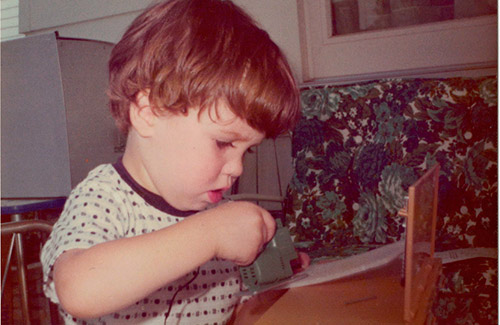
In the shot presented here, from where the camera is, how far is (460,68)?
6.44 ft

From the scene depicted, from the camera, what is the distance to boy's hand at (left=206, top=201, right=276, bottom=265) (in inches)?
21.4

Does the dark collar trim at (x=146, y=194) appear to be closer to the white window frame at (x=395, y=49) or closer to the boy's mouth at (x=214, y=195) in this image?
the boy's mouth at (x=214, y=195)

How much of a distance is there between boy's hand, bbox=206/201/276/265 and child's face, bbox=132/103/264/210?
0.12 m

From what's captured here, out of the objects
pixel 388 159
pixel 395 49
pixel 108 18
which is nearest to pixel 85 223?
pixel 388 159

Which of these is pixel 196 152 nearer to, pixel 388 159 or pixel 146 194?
pixel 146 194

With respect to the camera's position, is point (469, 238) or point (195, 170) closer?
point (195, 170)

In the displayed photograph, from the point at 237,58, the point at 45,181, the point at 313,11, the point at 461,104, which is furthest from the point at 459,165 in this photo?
the point at 45,181

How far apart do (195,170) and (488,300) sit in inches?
39.2

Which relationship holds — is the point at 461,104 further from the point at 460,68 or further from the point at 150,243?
the point at 150,243

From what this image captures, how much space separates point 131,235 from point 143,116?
0.60 feet

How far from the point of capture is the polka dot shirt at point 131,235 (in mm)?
575

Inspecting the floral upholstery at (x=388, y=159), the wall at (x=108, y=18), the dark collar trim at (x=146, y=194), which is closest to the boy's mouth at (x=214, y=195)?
the dark collar trim at (x=146, y=194)

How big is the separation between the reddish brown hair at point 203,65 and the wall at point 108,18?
4.55ft

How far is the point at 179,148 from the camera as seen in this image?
2.19ft
